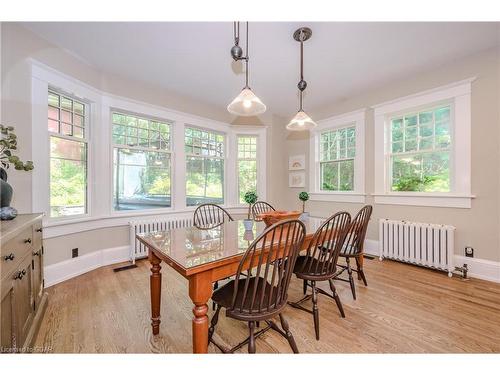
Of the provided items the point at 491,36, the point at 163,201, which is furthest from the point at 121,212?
the point at 491,36

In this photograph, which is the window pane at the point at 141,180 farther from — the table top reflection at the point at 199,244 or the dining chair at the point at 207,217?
the table top reflection at the point at 199,244

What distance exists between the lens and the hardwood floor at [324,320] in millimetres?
1517

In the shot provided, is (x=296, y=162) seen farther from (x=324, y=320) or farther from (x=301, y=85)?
(x=324, y=320)

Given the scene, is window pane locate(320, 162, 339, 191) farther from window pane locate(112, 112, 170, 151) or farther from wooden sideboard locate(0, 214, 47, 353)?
wooden sideboard locate(0, 214, 47, 353)

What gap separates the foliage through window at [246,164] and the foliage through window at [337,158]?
1334 mm

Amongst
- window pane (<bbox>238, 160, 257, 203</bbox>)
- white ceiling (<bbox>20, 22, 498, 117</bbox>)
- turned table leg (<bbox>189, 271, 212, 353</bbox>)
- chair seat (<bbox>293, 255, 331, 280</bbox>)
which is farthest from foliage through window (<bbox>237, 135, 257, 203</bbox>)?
turned table leg (<bbox>189, 271, 212, 353</bbox>)

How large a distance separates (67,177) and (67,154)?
0.28 m

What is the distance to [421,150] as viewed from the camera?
3084 mm

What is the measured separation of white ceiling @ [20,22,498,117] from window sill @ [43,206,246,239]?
6.53 ft

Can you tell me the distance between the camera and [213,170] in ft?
13.9

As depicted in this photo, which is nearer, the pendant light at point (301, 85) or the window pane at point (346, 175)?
the pendant light at point (301, 85)

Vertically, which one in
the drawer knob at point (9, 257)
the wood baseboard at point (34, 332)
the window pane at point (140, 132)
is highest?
the window pane at point (140, 132)

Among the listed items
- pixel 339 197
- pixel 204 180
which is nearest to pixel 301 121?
pixel 339 197

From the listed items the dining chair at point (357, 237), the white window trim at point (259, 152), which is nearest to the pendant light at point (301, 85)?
the dining chair at point (357, 237)
